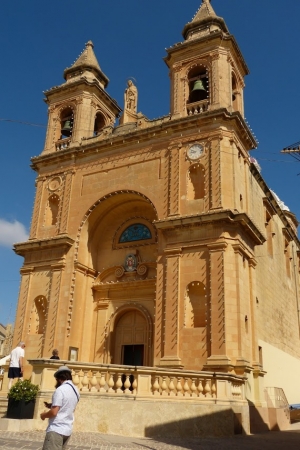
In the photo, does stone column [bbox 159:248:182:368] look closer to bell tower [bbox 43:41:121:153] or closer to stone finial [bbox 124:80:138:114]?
bell tower [bbox 43:41:121:153]

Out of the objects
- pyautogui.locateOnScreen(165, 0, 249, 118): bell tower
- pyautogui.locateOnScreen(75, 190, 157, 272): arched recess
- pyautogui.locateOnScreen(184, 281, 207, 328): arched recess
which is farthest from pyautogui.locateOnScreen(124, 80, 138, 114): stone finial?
pyautogui.locateOnScreen(184, 281, 207, 328): arched recess

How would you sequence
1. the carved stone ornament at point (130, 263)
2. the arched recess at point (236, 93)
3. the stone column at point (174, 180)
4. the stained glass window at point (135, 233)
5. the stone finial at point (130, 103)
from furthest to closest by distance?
→ 1. the stone finial at point (130, 103)
2. the arched recess at point (236, 93)
3. the stained glass window at point (135, 233)
4. the carved stone ornament at point (130, 263)
5. the stone column at point (174, 180)

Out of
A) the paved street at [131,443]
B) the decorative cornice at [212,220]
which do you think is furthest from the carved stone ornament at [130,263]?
the paved street at [131,443]

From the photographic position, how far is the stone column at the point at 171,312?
15898mm

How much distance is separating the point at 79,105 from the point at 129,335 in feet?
39.4

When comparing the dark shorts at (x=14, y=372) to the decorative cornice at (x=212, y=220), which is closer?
the dark shorts at (x=14, y=372)

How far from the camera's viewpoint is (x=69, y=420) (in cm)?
504

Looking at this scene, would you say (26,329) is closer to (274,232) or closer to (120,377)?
(120,377)

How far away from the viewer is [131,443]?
31.7 feet

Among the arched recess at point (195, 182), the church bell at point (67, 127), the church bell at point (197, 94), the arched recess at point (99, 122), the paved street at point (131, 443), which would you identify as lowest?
the paved street at point (131, 443)

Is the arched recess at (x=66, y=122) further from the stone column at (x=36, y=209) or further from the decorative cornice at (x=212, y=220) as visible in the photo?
the decorative cornice at (x=212, y=220)

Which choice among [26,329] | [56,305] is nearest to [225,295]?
[56,305]

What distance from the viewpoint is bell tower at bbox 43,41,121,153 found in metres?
23.3

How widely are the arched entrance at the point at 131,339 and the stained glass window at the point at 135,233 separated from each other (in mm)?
3302
